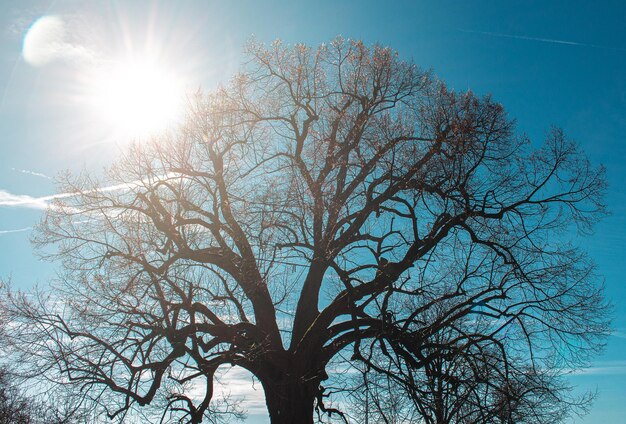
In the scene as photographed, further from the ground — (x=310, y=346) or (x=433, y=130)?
(x=433, y=130)

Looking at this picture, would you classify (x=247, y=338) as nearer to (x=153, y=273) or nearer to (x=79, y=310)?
(x=153, y=273)

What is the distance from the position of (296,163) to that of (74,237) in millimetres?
5464

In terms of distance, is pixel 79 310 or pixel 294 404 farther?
pixel 294 404

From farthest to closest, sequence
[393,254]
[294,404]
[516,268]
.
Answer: [393,254] < [294,404] < [516,268]

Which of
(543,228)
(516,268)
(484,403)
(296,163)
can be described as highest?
(296,163)

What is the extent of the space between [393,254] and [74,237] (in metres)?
7.44

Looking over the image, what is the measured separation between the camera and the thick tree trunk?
11.4 metres

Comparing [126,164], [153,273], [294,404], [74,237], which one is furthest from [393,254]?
[74,237]

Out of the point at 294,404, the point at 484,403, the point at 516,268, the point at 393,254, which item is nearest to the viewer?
the point at 484,403

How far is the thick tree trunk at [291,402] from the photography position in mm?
11395

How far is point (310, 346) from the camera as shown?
11.9m

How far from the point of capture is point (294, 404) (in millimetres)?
11469

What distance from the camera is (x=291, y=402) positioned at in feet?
37.7

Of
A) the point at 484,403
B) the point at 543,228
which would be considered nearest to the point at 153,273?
the point at 484,403
